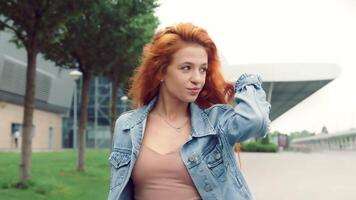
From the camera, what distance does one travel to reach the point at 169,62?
232 centimetres

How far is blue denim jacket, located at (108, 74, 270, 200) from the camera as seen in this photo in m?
2.15

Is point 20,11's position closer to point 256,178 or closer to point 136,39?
point 136,39

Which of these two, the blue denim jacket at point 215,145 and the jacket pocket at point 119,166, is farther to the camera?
the jacket pocket at point 119,166

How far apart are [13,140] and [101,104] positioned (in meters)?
19.8

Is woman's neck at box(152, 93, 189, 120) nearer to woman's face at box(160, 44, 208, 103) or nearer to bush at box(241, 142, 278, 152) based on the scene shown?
woman's face at box(160, 44, 208, 103)

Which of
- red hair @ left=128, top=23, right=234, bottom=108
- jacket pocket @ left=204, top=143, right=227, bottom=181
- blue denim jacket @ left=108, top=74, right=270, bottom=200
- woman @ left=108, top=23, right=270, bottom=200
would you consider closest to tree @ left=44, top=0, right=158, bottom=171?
red hair @ left=128, top=23, right=234, bottom=108

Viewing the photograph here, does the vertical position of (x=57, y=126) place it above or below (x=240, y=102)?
above

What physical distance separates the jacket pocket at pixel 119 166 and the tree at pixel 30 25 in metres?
10.3

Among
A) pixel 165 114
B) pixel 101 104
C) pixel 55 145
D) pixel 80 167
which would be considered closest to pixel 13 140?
pixel 55 145

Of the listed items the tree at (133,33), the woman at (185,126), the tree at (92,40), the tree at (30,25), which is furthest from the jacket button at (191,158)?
the tree at (133,33)

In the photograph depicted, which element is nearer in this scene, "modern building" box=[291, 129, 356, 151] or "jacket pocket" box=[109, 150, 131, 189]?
"jacket pocket" box=[109, 150, 131, 189]

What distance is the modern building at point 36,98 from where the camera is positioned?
159 feet

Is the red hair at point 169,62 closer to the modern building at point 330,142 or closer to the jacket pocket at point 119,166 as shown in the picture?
the jacket pocket at point 119,166

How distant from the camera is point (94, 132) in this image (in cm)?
6994
